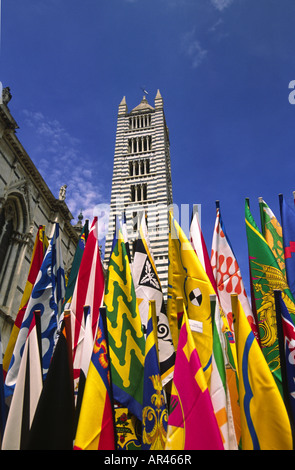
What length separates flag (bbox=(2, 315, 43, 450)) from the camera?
4.21 meters

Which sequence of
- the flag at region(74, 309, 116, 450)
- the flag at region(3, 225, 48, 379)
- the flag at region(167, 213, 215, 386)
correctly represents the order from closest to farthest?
the flag at region(74, 309, 116, 450) < the flag at region(167, 213, 215, 386) < the flag at region(3, 225, 48, 379)

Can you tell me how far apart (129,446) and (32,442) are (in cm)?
167

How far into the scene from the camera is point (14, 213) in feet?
53.2

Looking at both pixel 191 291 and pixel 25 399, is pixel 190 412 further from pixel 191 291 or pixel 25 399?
pixel 191 291

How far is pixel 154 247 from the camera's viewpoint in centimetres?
2759

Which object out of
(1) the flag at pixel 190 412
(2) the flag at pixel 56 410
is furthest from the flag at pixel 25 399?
(1) the flag at pixel 190 412

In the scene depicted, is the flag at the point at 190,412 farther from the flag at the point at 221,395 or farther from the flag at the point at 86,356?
the flag at the point at 86,356

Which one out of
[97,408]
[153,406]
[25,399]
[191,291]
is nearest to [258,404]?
[153,406]

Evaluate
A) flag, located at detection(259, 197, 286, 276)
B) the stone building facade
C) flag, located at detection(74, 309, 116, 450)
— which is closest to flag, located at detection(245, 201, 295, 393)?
flag, located at detection(259, 197, 286, 276)

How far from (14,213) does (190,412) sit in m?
14.4

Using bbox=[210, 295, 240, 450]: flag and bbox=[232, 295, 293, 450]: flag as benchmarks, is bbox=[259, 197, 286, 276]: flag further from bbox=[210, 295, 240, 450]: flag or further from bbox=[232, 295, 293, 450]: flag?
bbox=[232, 295, 293, 450]: flag

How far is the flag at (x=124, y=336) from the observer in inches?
210

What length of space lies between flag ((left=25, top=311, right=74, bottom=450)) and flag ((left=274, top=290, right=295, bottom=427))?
289cm

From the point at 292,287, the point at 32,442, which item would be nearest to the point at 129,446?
the point at 32,442
